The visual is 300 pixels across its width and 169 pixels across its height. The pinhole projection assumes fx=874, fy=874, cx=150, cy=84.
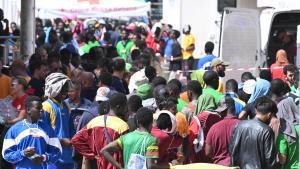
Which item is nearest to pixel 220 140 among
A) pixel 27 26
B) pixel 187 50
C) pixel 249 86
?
pixel 249 86

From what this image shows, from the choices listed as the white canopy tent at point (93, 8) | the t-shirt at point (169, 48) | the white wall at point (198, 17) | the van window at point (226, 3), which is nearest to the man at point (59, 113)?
the t-shirt at point (169, 48)

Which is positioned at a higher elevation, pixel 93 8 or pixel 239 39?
pixel 93 8

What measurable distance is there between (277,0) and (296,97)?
8.62 meters

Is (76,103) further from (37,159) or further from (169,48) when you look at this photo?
(169,48)

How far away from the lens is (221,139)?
998 cm

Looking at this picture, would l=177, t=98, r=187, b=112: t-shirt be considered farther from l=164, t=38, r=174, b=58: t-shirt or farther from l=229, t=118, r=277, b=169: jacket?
l=164, t=38, r=174, b=58: t-shirt

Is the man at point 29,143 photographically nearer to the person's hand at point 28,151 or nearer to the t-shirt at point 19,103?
the person's hand at point 28,151

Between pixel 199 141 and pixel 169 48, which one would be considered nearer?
pixel 199 141

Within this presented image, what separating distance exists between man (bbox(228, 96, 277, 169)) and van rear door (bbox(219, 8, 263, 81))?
9.42 m

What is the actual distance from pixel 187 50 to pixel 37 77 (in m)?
13.8

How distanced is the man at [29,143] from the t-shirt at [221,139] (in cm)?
194

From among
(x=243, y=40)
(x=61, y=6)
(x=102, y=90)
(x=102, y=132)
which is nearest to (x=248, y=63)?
(x=243, y=40)

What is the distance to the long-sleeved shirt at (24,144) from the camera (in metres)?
8.94

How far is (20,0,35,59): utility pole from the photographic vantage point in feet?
52.1
